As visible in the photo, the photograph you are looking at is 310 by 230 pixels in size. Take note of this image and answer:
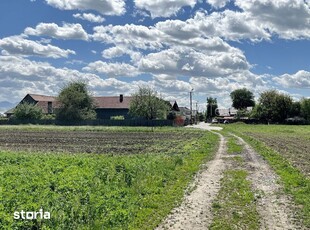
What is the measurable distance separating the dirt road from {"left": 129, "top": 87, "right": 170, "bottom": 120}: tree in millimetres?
81513

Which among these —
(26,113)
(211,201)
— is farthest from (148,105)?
(211,201)

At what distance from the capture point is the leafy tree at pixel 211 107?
172 m

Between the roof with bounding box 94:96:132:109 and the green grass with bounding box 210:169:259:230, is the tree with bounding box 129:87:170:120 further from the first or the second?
the green grass with bounding box 210:169:259:230

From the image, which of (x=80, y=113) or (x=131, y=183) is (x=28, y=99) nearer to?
(x=80, y=113)

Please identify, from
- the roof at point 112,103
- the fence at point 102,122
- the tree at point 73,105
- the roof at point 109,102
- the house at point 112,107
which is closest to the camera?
the fence at point 102,122

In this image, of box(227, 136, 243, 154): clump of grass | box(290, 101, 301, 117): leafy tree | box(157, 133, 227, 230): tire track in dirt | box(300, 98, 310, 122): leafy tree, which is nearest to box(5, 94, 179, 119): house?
box(290, 101, 301, 117): leafy tree

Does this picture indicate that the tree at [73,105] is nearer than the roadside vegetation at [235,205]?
No

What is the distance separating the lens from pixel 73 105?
4016 inches

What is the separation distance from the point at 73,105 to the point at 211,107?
8598 centimetres

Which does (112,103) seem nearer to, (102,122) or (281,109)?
(102,122)

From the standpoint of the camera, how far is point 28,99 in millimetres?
127500

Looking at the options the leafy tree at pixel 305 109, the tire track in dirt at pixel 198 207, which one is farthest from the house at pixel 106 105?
the tire track in dirt at pixel 198 207

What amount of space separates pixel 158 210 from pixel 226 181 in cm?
576

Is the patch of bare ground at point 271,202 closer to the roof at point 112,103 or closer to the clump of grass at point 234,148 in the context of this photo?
the clump of grass at point 234,148
